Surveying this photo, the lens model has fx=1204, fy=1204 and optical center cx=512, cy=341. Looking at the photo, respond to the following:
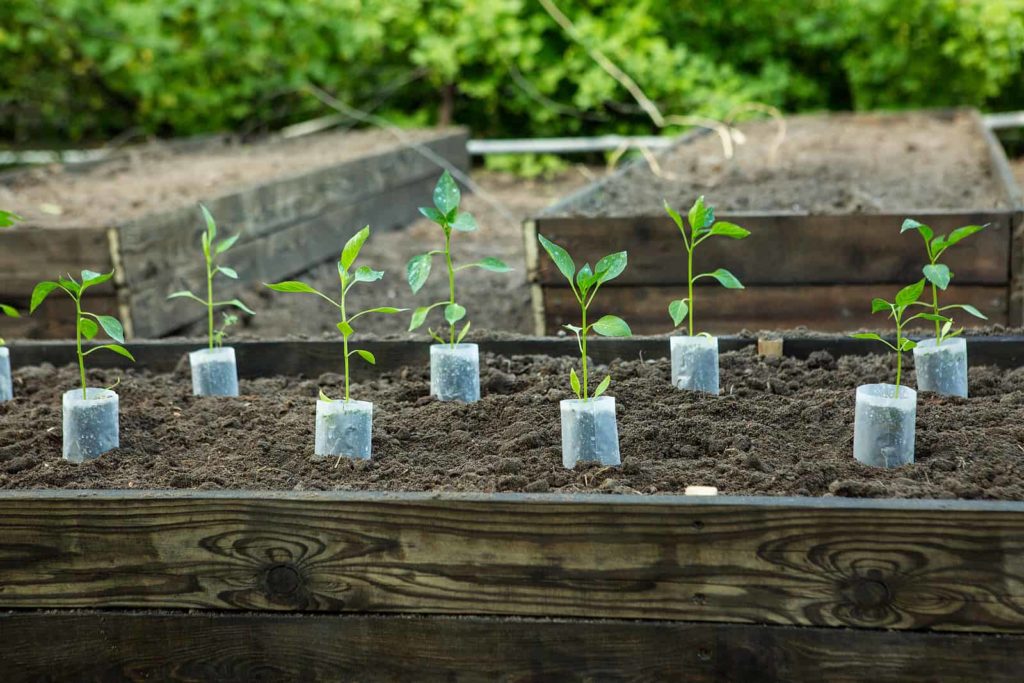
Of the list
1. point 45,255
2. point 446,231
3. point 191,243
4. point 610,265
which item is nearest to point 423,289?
point 191,243

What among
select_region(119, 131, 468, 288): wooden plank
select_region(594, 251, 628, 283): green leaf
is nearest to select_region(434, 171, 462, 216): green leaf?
select_region(594, 251, 628, 283): green leaf

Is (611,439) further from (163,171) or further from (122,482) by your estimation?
(163,171)

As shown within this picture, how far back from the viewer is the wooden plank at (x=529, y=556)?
59.8 inches

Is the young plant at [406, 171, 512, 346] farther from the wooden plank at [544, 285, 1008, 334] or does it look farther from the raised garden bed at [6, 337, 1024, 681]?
the wooden plank at [544, 285, 1008, 334]

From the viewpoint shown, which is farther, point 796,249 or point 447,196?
point 796,249

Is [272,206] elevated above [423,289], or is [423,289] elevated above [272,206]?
[272,206]

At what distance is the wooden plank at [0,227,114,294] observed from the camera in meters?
3.86

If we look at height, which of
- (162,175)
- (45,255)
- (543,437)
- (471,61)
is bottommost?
(543,437)

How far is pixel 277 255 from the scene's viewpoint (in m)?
5.00

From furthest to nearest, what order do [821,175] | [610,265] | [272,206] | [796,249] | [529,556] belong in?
[272,206]
[821,175]
[796,249]
[610,265]
[529,556]

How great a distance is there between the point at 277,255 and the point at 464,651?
358cm

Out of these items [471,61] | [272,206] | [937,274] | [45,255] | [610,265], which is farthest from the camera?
[471,61]

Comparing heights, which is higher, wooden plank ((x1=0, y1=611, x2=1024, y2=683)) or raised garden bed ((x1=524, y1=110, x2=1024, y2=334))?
raised garden bed ((x1=524, y1=110, x2=1024, y2=334))

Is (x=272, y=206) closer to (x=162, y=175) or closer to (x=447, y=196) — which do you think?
(x=162, y=175)
